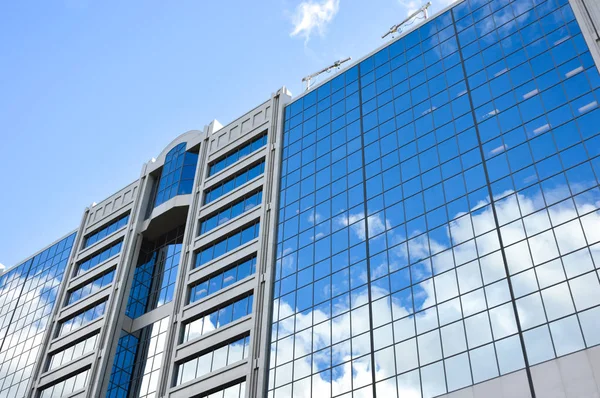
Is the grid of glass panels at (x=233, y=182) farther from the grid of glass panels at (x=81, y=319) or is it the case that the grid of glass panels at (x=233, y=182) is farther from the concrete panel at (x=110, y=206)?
the grid of glass panels at (x=81, y=319)

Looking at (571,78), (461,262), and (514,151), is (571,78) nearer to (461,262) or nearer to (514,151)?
(514,151)

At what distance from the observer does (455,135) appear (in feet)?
177

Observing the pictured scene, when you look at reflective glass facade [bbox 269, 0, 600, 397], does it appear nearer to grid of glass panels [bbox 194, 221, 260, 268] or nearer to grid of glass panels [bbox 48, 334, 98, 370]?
grid of glass panels [bbox 194, 221, 260, 268]

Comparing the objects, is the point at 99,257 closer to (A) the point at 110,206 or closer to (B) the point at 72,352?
(A) the point at 110,206

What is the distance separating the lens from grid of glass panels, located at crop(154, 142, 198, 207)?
74.4 m

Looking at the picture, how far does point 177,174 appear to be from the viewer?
2990 inches

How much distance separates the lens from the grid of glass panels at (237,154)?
7069cm

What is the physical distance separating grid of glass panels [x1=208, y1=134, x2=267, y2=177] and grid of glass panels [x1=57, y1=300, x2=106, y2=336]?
54.6 ft

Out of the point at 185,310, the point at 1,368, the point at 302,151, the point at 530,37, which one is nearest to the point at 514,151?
the point at 530,37

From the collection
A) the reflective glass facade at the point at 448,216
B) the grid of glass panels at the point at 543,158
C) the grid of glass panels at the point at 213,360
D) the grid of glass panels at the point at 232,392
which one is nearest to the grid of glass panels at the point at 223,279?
the reflective glass facade at the point at 448,216

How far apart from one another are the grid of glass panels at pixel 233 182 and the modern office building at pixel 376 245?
0.27 meters

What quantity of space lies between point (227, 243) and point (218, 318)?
7.73 meters


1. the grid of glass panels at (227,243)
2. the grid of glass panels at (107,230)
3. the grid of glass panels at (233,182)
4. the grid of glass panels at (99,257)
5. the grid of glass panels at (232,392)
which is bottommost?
the grid of glass panels at (232,392)

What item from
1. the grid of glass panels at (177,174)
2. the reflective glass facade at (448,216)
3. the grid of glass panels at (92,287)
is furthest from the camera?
the grid of glass panels at (177,174)
